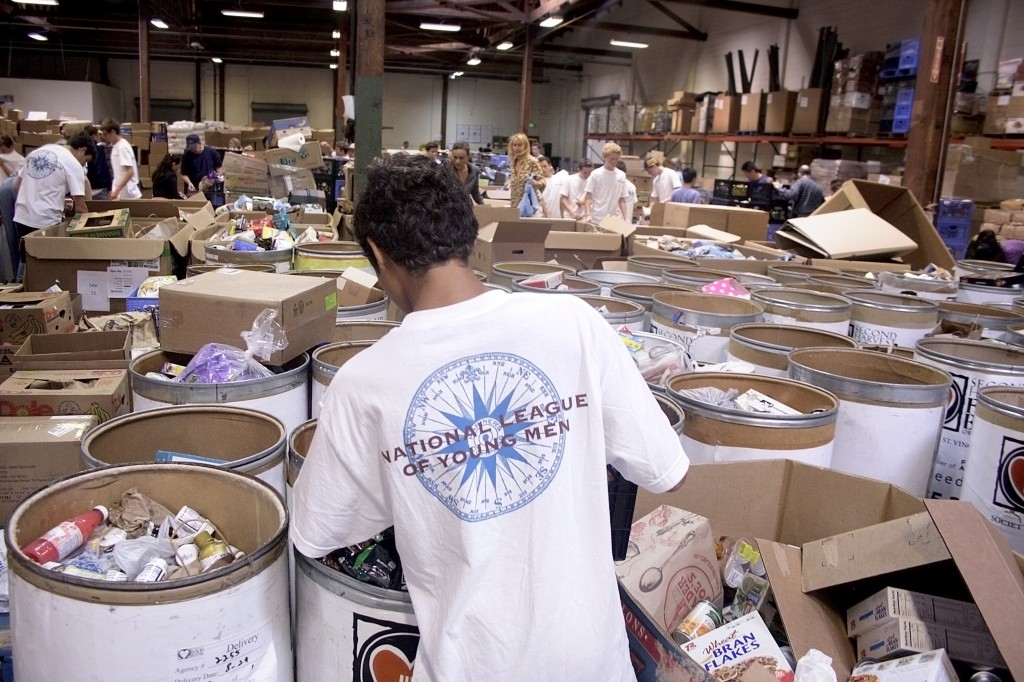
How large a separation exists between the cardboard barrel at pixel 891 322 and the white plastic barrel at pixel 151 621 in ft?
9.73

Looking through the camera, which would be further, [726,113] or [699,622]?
[726,113]

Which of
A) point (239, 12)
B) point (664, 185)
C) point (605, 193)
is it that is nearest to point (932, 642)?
point (605, 193)

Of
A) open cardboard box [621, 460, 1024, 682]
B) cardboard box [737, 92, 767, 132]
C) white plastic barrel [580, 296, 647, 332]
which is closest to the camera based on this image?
open cardboard box [621, 460, 1024, 682]

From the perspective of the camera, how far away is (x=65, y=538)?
5.06ft

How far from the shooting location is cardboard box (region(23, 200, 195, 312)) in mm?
4234

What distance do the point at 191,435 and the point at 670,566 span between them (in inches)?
52.0

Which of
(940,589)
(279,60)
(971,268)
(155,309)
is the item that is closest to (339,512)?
(940,589)

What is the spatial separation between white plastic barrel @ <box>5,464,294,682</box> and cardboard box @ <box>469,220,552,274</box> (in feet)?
11.1

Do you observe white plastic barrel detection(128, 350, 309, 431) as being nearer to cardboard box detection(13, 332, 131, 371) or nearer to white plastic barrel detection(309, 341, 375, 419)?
white plastic barrel detection(309, 341, 375, 419)

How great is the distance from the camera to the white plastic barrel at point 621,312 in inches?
123

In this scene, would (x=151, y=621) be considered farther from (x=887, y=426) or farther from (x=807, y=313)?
(x=807, y=313)

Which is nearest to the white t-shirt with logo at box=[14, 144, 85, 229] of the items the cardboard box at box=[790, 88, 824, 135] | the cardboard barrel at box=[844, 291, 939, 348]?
the cardboard barrel at box=[844, 291, 939, 348]

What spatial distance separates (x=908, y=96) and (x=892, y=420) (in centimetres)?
1037

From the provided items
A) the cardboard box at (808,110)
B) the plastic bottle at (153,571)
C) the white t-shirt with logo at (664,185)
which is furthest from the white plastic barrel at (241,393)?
the cardboard box at (808,110)
